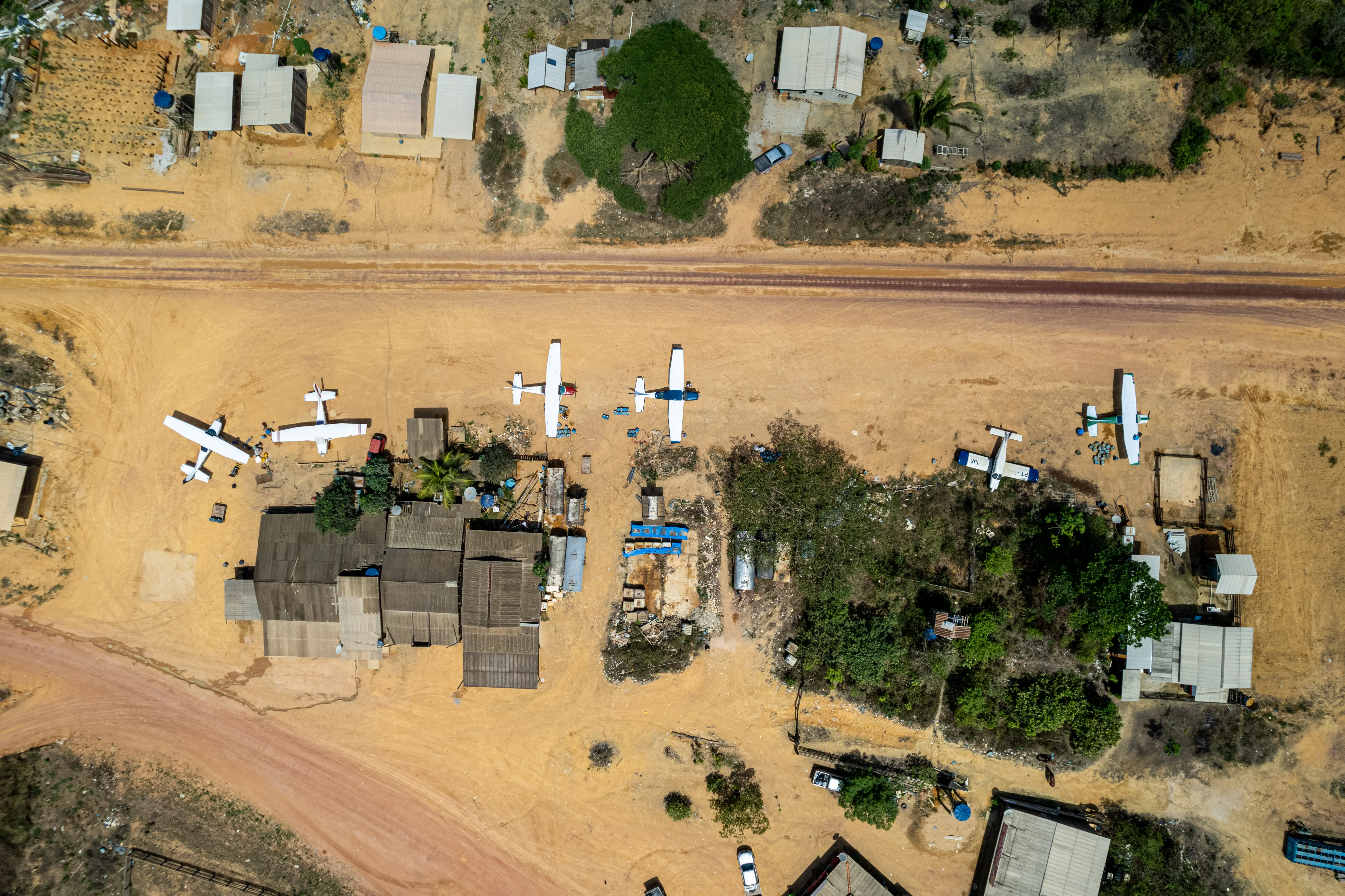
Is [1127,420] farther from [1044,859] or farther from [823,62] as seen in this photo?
[823,62]

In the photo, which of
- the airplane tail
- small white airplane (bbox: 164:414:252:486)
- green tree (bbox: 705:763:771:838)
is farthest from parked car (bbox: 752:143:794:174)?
the airplane tail

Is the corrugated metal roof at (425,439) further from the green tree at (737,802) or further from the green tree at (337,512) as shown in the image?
the green tree at (737,802)

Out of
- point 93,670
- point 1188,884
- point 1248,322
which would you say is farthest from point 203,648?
point 1248,322

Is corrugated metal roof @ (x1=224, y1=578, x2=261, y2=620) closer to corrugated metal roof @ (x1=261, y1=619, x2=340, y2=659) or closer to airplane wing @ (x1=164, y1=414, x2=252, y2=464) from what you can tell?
corrugated metal roof @ (x1=261, y1=619, x2=340, y2=659)

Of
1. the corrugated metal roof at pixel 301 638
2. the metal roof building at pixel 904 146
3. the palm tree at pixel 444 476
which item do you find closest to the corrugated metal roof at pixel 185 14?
the palm tree at pixel 444 476

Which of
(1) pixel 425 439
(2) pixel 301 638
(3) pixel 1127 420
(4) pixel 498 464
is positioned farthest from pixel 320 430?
(3) pixel 1127 420

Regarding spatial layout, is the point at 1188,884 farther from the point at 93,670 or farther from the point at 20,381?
the point at 20,381
